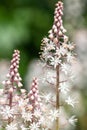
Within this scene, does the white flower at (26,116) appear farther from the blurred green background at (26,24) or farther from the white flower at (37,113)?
the blurred green background at (26,24)

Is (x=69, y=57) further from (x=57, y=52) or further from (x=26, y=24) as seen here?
(x=26, y=24)

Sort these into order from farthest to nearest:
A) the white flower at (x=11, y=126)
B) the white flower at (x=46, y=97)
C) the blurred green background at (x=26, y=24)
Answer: the blurred green background at (x=26, y=24) → the white flower at (x=46, y=97) → the white flower at (x=11, y=126)

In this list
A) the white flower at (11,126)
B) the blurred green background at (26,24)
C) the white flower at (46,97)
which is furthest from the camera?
the blurred green background at (26,24)

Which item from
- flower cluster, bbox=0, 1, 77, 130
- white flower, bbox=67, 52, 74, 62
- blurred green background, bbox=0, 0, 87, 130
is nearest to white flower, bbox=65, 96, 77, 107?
flower cluster, bbox=0, 1, 77, 130

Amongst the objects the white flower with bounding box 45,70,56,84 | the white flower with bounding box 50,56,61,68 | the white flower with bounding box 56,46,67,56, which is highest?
the white flower with bounding box 56,46,67,56

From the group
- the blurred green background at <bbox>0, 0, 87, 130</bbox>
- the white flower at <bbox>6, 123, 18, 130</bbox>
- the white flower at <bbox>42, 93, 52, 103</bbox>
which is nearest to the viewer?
the white flower at <bbox>6, 123, 18, 130</bbox>

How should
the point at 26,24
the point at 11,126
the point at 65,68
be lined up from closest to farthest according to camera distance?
the point at 11,126 < the point at 65,68 < the point at 26,24

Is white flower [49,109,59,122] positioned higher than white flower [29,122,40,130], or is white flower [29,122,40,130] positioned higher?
white flower [49,109,59,122]

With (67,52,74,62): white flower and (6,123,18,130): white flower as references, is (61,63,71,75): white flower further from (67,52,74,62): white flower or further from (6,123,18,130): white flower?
(6,123,18,130): white flower

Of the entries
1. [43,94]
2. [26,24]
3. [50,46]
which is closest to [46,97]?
[43,94]

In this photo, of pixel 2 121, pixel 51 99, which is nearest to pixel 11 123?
pixel 2 121

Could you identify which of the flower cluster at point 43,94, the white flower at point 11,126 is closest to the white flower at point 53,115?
the flower cluster at point 43,94
